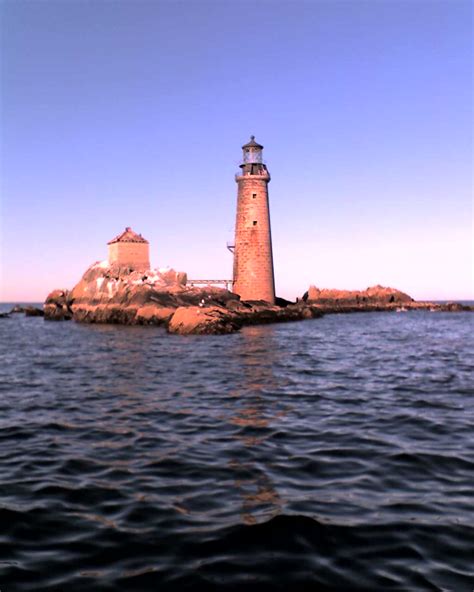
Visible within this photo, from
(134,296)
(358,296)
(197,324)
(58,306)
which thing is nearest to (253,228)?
(134,296)

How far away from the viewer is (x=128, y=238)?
52156 millimetres

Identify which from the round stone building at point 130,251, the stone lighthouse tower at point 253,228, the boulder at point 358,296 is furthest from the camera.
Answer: the boulder at point 358,296

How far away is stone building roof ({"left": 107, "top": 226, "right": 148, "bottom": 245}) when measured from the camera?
5191 centimetres

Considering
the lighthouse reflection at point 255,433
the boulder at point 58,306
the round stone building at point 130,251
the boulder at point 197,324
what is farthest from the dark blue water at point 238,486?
the boulder at point 58,306

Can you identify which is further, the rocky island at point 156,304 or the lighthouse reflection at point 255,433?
the rocky island at point 156,304

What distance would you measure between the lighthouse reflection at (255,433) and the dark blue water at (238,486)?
0.03 m

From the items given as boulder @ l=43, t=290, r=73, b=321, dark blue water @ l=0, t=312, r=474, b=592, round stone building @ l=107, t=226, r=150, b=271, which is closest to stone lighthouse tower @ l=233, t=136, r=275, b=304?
round stone building @ l=107, t=226, r=150, b=271

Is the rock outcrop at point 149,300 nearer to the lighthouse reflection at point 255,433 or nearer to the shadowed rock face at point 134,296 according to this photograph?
the shadowed rock face at point 134,296

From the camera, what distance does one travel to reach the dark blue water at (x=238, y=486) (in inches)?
167

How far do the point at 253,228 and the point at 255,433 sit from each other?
133 feet

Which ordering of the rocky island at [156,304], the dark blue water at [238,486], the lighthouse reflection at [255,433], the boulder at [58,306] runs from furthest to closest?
the boulder at [58,306], the rocky island at [156,304], the lighthouse reflection at [255,433], the dark blue water at [238,486]

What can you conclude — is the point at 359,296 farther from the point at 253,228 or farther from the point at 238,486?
the point at 238,486

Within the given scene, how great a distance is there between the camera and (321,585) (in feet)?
13.1

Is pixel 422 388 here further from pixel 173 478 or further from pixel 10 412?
pixel 10 412
